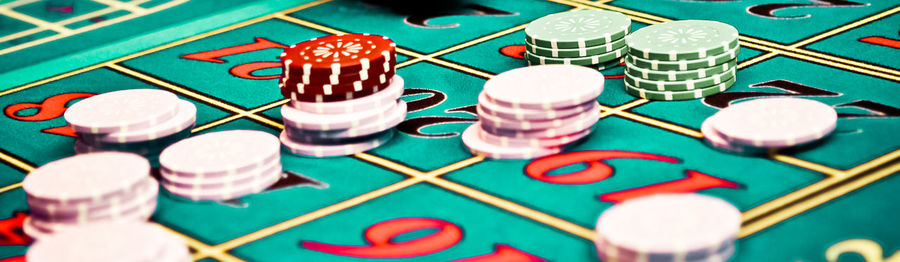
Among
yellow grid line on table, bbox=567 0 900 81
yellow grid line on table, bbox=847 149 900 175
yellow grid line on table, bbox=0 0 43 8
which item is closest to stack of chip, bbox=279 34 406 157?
yellow grid line on table, bbox=847 149 900 175

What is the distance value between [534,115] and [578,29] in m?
1.52

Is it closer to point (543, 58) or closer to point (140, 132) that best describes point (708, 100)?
point (543, 58)

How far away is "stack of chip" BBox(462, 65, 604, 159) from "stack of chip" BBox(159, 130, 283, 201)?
101 cm

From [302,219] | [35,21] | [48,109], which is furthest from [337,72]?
[35,21]

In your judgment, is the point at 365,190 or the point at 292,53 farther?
the point at 292,53

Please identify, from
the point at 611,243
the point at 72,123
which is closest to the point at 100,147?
the point at 72,123

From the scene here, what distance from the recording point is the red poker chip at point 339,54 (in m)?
5.88

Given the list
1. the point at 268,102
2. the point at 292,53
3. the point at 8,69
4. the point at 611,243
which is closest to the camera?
the point at 611,243

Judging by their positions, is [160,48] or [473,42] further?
[160,48]

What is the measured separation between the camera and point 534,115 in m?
5.61

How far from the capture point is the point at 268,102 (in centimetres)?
692

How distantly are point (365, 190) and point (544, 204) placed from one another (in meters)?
0.88

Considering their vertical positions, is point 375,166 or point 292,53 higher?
point 292,53

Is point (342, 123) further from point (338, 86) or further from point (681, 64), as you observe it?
point (681, 64)
